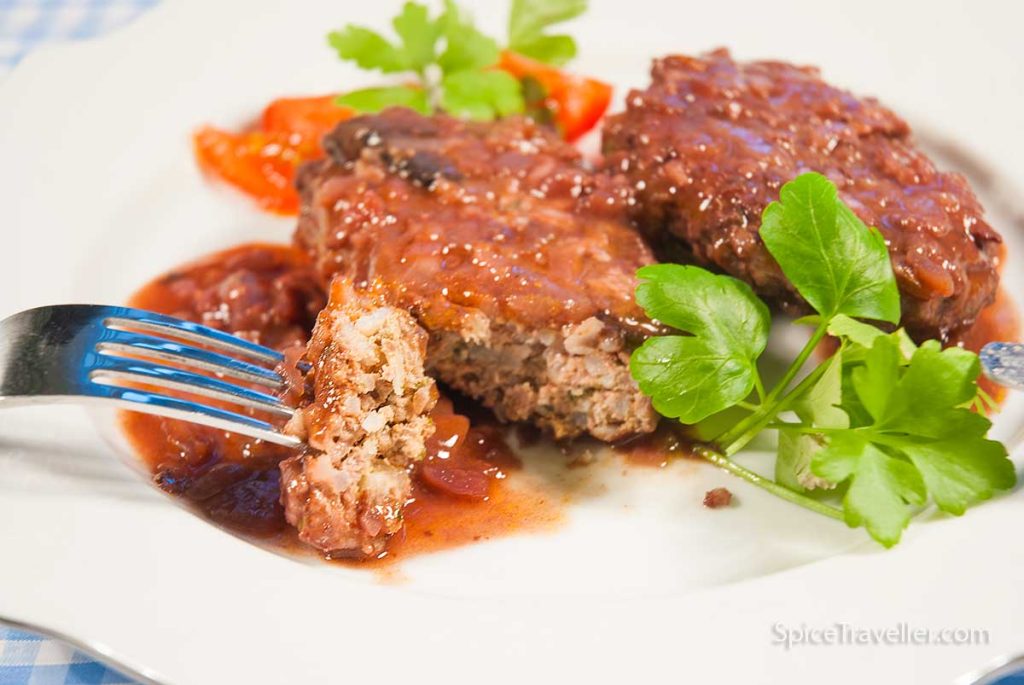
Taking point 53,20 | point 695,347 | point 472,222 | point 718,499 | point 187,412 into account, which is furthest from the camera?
point 53,20

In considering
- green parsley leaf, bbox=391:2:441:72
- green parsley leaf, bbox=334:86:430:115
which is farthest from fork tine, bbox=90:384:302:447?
→ green parsley leaf, bbox=391:2:441:72

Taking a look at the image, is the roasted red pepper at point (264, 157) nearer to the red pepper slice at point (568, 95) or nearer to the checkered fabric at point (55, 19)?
the red pepper slice at point (568, 95)

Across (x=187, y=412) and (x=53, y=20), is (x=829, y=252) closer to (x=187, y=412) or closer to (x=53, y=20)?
(x=187, y=412)

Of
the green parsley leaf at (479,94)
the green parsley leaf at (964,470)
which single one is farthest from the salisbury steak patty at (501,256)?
the green parsley leaf at (964,470)

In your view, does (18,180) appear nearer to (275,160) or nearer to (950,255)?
(275,160)

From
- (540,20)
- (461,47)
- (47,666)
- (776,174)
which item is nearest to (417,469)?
(47,666)

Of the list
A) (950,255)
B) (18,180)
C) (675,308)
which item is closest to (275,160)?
(18,180)
